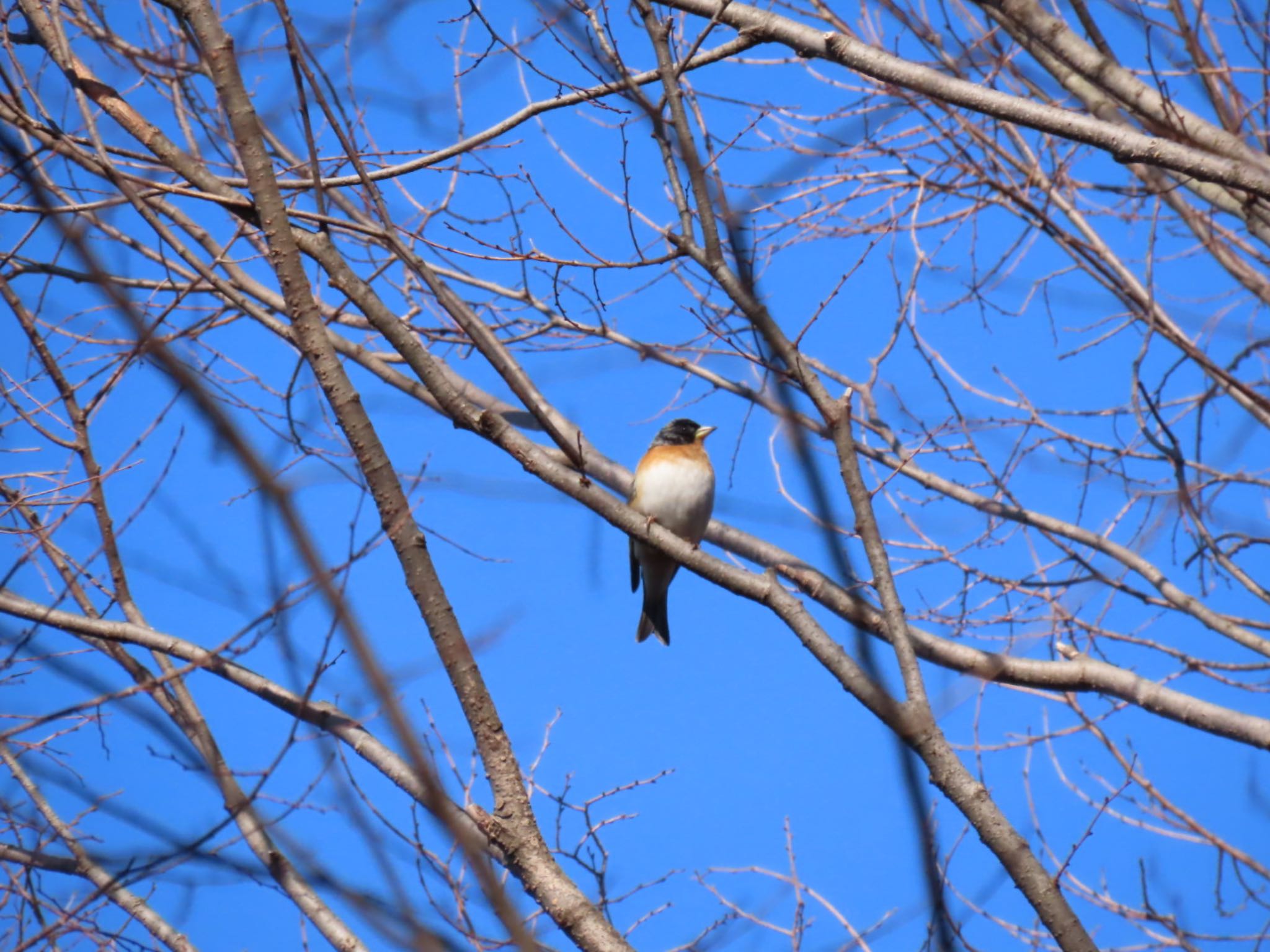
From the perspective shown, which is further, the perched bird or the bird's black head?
the bird's black head

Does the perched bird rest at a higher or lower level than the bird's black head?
lower

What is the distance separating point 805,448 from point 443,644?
1690 mm

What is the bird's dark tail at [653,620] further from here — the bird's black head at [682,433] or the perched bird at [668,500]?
the bird's black head at [682,433]

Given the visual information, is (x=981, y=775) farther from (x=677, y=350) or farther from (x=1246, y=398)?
(x=677, y=350)

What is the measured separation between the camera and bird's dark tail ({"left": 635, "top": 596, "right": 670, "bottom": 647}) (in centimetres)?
663

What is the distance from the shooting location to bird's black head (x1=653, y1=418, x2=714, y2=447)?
6.86 meters

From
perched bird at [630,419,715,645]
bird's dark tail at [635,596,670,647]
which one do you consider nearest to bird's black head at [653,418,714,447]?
perched bird at [630,419,715,645]

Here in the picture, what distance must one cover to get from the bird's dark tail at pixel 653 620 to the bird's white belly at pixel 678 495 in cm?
71

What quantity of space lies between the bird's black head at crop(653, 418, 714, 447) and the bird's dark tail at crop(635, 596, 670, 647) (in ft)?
2.94

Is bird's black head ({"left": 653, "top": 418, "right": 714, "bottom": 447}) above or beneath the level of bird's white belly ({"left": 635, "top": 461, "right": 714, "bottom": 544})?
above

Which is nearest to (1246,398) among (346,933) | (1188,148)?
(1188,148)

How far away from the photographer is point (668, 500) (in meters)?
6.01

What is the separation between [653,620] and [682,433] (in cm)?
114

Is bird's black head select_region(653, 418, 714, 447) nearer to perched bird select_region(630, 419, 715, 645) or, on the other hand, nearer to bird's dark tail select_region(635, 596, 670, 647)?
perched bird select_region(630, 419, 715, 645)
